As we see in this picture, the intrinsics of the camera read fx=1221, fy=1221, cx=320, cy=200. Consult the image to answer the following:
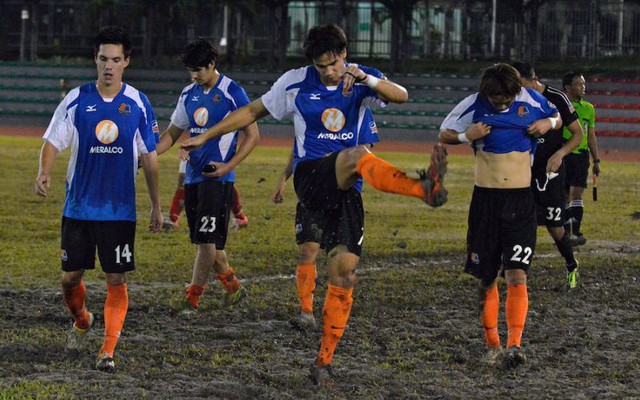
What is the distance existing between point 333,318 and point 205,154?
304cm

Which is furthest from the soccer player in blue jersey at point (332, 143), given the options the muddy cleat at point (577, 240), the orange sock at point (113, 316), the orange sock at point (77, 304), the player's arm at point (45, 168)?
the muddy cleat at point (577, 240)

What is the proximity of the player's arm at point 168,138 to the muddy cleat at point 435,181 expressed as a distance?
298cm

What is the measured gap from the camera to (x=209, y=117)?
1030 centimetres

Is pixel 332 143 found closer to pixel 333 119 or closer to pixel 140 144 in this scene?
pixel 333 119

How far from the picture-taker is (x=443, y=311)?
10.4 metres

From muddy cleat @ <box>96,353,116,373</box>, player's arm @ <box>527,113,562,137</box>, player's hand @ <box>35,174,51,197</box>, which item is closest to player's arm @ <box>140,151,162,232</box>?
player's hand @ <box>35,174,51,197</box>

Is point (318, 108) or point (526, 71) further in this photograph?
point (526, 71)

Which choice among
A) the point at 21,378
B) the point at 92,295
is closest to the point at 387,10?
the point at 92,295

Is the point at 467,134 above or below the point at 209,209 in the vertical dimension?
above

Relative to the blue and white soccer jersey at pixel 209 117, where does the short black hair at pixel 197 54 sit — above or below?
above

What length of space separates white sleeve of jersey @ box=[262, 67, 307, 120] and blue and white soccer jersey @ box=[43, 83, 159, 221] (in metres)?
0.81

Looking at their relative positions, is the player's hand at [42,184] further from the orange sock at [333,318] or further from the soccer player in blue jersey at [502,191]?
the soccer player in blue jersey at [502,191]

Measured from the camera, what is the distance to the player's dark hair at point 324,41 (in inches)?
302

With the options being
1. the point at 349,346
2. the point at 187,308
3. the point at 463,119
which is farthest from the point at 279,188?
the point at 463,119
